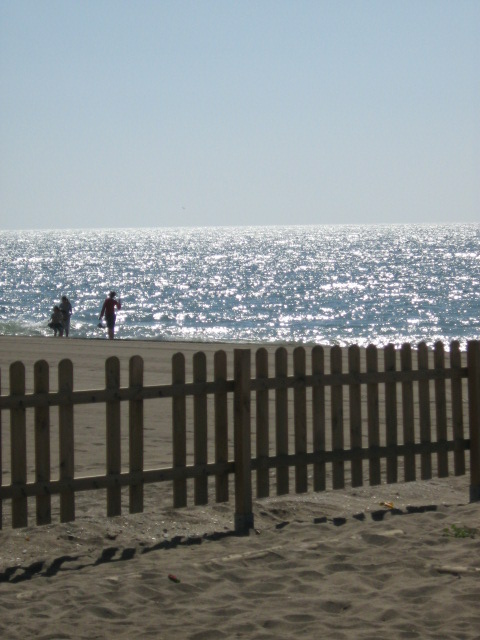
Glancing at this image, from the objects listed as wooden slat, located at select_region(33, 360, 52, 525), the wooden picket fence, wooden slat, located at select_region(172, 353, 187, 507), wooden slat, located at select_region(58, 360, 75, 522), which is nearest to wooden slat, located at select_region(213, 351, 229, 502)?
the wooden picket fence

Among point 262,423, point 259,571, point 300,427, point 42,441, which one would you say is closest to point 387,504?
point 300,427

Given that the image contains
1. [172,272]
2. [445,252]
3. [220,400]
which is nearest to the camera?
[220,400]

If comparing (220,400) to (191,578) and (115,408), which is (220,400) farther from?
(191,578)

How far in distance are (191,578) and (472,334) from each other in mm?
41908

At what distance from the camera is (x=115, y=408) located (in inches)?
265

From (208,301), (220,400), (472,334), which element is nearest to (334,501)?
(220,400)

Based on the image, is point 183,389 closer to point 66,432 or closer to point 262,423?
point 262,423

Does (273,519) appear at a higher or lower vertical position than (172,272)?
lower

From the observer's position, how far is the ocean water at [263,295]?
1923 inches

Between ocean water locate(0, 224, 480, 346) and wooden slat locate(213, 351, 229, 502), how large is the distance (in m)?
28.0

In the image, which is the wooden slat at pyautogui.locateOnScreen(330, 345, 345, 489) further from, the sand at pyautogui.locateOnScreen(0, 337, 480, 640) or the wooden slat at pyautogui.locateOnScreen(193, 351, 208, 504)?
the wooden slat at pyautogui.locateOnScreen(193, 351, 208, 504)

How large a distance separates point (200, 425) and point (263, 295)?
6780 centimetres

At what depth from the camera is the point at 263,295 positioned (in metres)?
74.9

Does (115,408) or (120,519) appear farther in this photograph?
(120,519)
